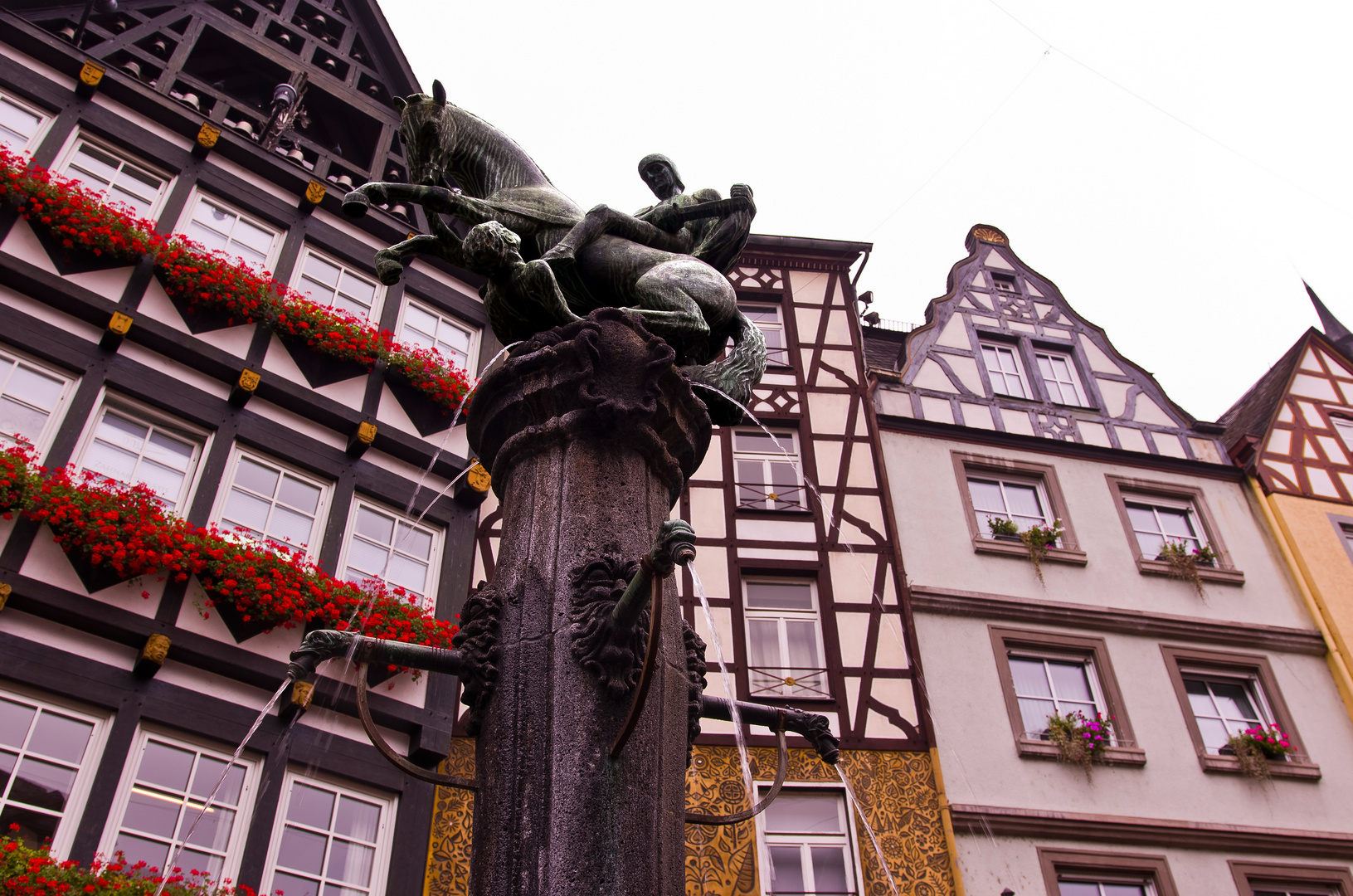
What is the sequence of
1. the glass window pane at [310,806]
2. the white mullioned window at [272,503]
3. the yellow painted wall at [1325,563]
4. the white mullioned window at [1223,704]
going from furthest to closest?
the yellow painted wall at [1325,563] → the white mullioned window at [1223,704] → the white mullioned window at [272,503] → the glass window pane at [310,806]

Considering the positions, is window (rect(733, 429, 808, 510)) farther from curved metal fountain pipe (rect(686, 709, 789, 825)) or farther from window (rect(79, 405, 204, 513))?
curved metal fountain pipe (rect(686, 709, 789, 825))

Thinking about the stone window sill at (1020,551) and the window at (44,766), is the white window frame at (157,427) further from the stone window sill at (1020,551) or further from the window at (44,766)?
the stone window sill at (1020,551)

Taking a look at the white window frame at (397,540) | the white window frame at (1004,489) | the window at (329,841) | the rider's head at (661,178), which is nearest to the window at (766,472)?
the white window frame at (1004,489)

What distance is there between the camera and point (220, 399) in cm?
1045

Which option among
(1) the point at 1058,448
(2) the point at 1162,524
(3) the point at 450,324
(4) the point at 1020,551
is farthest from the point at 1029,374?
(3) the point at 450,324

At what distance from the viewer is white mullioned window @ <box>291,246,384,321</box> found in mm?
12172

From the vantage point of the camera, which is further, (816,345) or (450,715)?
(816,345)

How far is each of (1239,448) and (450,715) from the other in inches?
499

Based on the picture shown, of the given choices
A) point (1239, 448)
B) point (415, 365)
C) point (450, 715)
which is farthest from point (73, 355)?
point (1239, 448)

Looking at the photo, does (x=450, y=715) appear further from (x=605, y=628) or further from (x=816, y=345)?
(x=816, y=345)

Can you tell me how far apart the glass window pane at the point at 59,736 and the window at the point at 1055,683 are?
933 centimetres

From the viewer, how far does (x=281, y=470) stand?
1053 centimetres

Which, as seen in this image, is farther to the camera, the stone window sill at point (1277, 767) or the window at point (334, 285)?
the stone window sill at point (1277, 767)

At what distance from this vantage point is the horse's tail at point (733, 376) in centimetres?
429
